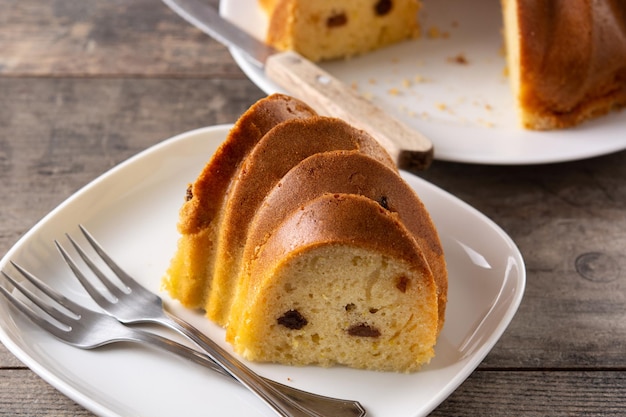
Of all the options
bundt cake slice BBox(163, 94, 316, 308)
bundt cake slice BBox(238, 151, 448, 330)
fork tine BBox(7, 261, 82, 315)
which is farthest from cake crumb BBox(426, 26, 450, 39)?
fork tine BBox(7, 261, 82, 315)

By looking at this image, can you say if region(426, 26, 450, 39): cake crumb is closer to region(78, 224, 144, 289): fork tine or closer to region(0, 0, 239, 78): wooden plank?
region(0, 0, 239, 78): wooden plank

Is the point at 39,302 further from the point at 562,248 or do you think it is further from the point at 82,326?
the point at 562,248

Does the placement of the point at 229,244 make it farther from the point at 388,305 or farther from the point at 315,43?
the point at 315,43

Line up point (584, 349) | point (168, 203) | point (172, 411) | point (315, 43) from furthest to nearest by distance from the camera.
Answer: point (315, 43) → point (168, 203) → point (584, 349) → point (172, 411)

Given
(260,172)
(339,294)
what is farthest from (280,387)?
(260,172)

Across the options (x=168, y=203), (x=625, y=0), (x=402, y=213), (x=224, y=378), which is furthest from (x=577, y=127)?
(x=224, y=378)
